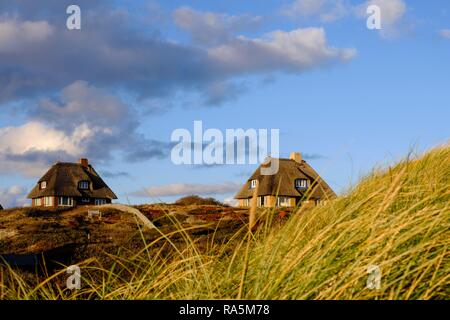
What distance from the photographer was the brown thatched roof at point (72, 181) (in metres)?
48.6

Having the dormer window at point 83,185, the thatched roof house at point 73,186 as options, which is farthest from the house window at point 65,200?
the dormer window at point 83,185

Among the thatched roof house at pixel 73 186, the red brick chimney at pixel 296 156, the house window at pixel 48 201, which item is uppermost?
the red brick chimney at pixel 296 156

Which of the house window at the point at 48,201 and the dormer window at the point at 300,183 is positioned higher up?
the dormer window at the point at 300,183

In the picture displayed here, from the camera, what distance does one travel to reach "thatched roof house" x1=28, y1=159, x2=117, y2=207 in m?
48.6

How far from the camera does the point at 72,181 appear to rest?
48.8 metres

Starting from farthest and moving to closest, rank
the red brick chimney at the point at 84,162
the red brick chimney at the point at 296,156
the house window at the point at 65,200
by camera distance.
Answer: the red brick chimney at the point at 84,162, the house window at the point at 65,200, the red brick chimney at the point at 296,156

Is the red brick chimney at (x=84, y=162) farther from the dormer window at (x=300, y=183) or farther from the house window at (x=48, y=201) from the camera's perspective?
the dormer window at (x=300, y=183)

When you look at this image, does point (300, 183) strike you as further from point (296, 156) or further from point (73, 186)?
point (73, 186)

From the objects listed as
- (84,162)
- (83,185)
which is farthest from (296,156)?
(84,162)

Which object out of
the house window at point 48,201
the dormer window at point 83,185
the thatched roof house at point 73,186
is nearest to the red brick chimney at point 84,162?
the thatched roof house at point 73,186

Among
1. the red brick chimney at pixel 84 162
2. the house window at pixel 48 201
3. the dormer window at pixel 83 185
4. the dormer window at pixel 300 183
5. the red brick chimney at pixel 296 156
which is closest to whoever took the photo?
the red brick chimney at pixel 296 156

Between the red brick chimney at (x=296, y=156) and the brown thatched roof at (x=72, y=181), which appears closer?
the red brick chimney at (x=296, y=156)

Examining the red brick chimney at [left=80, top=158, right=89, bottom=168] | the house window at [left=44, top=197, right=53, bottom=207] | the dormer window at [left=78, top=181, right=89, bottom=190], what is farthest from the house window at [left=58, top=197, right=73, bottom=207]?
the red brick chimney at [left=80, top=158, right=89, bottom=168]
